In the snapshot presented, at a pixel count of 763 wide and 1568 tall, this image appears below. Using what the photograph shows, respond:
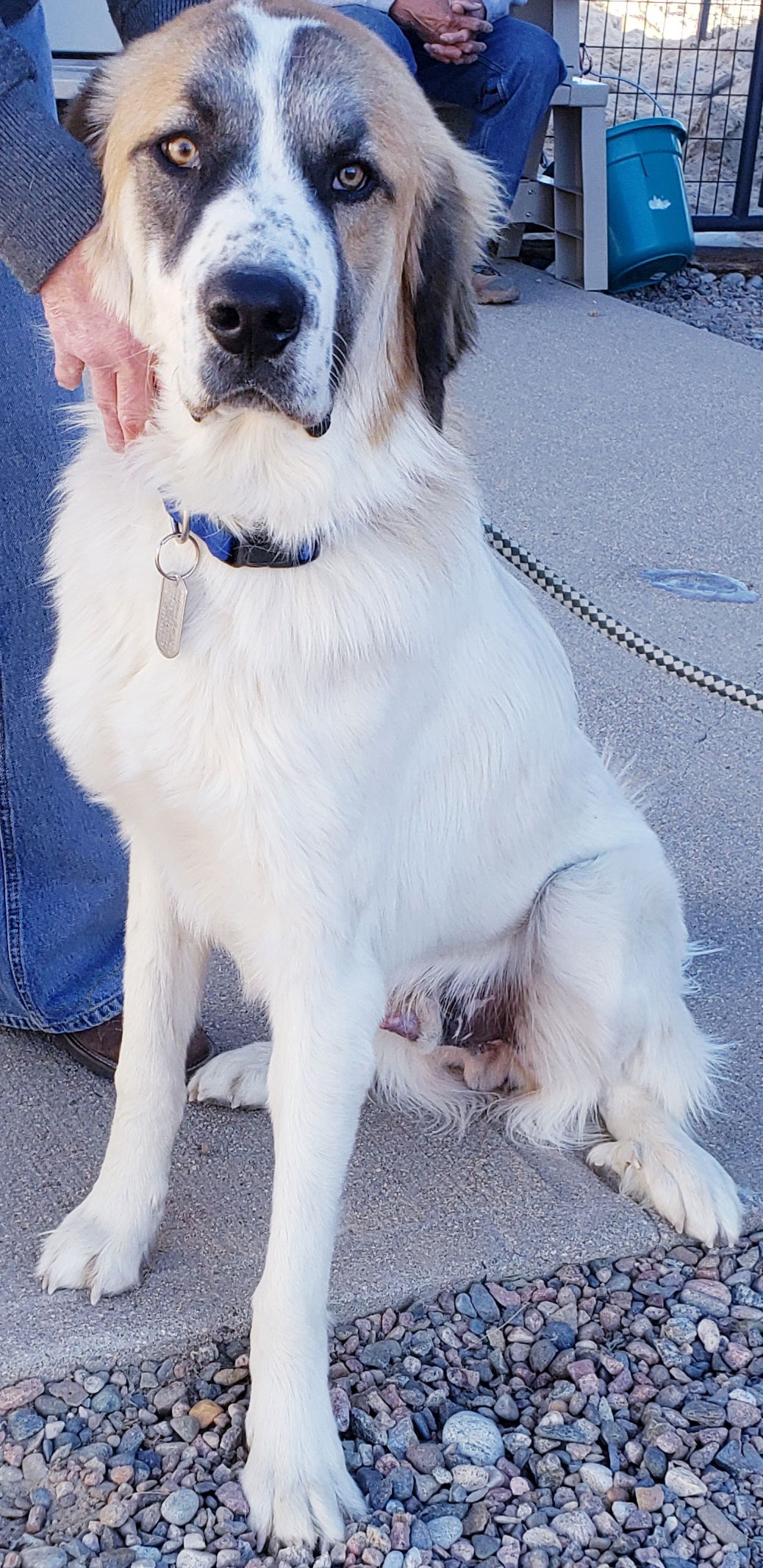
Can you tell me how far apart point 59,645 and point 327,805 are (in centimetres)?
46

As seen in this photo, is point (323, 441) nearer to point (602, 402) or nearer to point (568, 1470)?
point (568, 1470)

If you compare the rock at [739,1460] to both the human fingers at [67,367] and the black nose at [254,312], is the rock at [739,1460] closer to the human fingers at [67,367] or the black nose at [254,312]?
the black nose at [254,312]

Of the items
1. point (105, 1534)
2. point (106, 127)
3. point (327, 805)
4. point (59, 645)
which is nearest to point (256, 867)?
point (327, 805)

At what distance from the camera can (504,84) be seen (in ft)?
22.1

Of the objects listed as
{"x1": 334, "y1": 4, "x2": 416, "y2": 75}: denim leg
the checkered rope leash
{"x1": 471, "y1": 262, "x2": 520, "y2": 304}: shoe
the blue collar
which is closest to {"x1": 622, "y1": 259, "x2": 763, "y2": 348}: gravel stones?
{"x1": 471, "y1": 262, "x2": 520, "y2": 304}: shoe

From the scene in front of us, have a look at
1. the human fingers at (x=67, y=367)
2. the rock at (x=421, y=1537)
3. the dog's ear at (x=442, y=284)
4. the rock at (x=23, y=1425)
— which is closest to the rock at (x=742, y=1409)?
the rock at (x=421, y=1537)

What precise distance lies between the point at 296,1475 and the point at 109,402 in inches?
53.7

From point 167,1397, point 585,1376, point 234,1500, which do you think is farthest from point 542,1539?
point 167,1397

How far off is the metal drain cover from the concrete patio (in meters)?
0.06

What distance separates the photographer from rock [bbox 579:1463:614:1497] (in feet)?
6.02

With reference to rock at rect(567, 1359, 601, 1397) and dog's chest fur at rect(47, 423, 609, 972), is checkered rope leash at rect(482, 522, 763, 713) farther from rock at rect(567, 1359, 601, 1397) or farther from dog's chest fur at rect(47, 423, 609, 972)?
rock at rect(567, 1359, 601, 1397)

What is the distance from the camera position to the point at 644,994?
2.33 m

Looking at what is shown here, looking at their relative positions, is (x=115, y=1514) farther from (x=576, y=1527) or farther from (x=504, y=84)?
(x=504, y=84)

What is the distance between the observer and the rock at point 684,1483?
6.01 ft
